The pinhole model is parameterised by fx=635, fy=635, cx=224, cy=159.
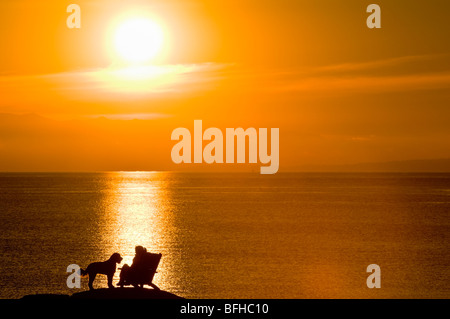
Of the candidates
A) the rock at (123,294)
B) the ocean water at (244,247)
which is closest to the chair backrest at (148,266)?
the rock at (123,294)

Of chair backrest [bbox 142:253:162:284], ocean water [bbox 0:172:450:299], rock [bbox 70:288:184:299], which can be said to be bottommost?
ocean water [bbox 0:172:450:299]

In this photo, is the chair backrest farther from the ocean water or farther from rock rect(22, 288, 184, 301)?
the ocean water

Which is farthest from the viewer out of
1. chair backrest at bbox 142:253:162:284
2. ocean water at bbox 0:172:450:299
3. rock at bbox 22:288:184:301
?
ocean water at bbox 0:172:450:299

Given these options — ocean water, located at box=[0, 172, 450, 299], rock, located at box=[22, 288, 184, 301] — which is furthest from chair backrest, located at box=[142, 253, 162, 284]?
ocean water, located at box=[0, 172, 450, 299]

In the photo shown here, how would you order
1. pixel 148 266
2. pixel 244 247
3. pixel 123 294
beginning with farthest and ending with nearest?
pixel 244 247 < pixel 148 266 < pixel 123 294

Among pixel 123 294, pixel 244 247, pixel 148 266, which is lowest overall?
pixel 244 247

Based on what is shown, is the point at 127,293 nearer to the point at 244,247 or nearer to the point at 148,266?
the point at 148,266

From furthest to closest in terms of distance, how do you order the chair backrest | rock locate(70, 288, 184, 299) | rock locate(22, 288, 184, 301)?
the chair backrest, rock locate(70, 288, 184, 299), rock locate(22, 288, 184, 301)

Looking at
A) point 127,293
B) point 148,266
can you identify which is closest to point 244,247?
point 148,266

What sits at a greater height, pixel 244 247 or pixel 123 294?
pixel 123 294

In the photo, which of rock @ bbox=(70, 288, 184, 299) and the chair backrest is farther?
the chair backrest
